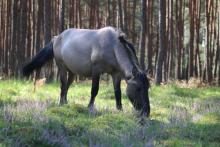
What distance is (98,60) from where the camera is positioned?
10.9 m

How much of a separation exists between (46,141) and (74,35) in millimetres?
5879

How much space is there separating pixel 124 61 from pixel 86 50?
1.33 m

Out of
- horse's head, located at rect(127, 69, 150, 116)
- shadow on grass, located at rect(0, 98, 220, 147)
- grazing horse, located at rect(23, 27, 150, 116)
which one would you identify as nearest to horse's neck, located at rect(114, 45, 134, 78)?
grazing horse, located at rect(23, 27, 150, 116)

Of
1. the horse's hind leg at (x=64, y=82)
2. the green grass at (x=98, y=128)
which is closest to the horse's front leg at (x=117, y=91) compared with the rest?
the green grass at (x=98, y=128)

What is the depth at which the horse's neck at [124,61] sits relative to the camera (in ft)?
33.4

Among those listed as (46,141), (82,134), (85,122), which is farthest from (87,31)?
(46,141)

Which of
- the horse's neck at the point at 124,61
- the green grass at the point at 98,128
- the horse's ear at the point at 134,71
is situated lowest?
the green grass at the point at 98,128

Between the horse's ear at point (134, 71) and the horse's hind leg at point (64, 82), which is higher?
the horse's ear at point (134, 71)

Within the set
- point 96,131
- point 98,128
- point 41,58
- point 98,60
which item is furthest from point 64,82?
point 96,131

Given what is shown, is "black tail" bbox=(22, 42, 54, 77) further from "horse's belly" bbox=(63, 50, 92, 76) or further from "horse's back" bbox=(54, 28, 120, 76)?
"horse's belly" bbox=(63, 50, 92, 76)

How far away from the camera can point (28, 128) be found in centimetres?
657

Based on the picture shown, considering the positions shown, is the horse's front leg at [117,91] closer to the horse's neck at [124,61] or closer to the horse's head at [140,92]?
the horse's neck at [124,61]

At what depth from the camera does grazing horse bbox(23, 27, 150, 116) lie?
31.4 ft

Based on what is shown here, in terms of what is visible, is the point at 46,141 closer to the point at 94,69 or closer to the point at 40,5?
the point at 94,69
